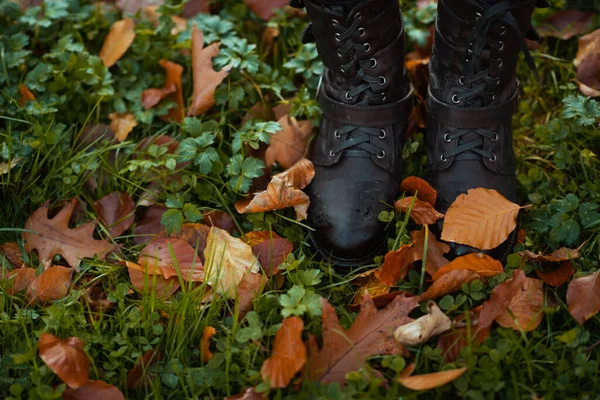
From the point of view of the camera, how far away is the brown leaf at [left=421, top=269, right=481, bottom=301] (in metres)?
1.54

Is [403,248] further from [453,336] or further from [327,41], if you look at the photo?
[327,41]

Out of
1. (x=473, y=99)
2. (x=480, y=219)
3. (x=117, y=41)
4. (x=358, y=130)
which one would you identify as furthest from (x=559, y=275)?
(x=117, y=41)

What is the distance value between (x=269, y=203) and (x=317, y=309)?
369 millimetres

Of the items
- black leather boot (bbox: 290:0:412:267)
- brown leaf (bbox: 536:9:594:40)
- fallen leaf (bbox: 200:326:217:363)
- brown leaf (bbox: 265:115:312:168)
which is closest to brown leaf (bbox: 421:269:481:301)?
black leather boot (bbox: 290:0:412:267)

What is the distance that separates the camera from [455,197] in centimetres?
173

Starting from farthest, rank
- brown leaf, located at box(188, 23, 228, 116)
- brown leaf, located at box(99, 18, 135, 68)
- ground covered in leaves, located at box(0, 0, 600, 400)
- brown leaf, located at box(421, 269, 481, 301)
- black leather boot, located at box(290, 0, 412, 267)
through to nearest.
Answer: brown leaf, located at box(99, 18, 135, 68), brown leaf, located at box(188, 23, 228, 116), black leather boot, located at box(290, 0, 412, 267), brown leaf, located at box(421, 269, 481, 301), ground covered in leaves, located at box(0, 0, 600, 400)

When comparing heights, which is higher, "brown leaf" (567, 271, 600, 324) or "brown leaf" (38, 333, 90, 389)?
"brown leaf" (567, 271, 600, 324)

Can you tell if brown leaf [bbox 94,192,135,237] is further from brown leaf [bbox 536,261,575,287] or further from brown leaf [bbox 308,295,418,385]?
brown leaf [bbox 536,261,575,287]

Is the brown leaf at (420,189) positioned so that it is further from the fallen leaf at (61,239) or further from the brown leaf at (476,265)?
the fallen leaf at (61,239)

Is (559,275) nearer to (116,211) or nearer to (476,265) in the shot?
(476,265)

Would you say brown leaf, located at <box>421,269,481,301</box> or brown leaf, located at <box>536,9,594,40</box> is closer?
brown leaf, located at <box>421,269,481,301</box>

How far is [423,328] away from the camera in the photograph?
1.42m

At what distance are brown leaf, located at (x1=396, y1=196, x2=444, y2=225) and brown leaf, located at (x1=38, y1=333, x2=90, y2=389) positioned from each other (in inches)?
33.4

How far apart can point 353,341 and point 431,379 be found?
19 centimetres
